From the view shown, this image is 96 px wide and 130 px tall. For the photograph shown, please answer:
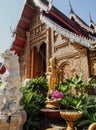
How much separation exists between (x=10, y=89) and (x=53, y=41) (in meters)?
5.29

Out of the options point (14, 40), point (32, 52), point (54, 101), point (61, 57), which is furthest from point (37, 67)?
point (54, 101)

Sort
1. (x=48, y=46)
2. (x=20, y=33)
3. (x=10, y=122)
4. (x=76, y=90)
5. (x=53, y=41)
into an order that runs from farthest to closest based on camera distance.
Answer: (x=20, y=33) → (x=48, y=46) → (x=53, y=41) → (x=76, y=90) → (x=10, y=122)

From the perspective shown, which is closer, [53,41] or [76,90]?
[76,90]

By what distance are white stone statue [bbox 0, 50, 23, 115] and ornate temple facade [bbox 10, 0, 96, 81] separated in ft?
9.70

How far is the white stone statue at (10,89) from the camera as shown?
450 cm

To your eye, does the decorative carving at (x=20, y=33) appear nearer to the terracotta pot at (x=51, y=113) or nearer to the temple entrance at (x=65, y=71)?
the temple entrance at (x=65, y=71)

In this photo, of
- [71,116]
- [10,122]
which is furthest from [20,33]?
[71,116]

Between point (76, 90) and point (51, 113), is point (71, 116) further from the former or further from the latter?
point (76, 90)

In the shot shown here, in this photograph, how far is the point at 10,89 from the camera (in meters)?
4.61

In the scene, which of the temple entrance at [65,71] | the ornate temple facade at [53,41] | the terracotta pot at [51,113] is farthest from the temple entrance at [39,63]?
the terracotta pot at [51,113]

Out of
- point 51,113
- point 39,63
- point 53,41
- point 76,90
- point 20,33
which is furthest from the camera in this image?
point 39,63

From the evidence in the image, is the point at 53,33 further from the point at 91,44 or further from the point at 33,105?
the point at 33,105

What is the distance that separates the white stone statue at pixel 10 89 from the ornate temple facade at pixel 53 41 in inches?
116

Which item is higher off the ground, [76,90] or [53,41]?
[53,41]
